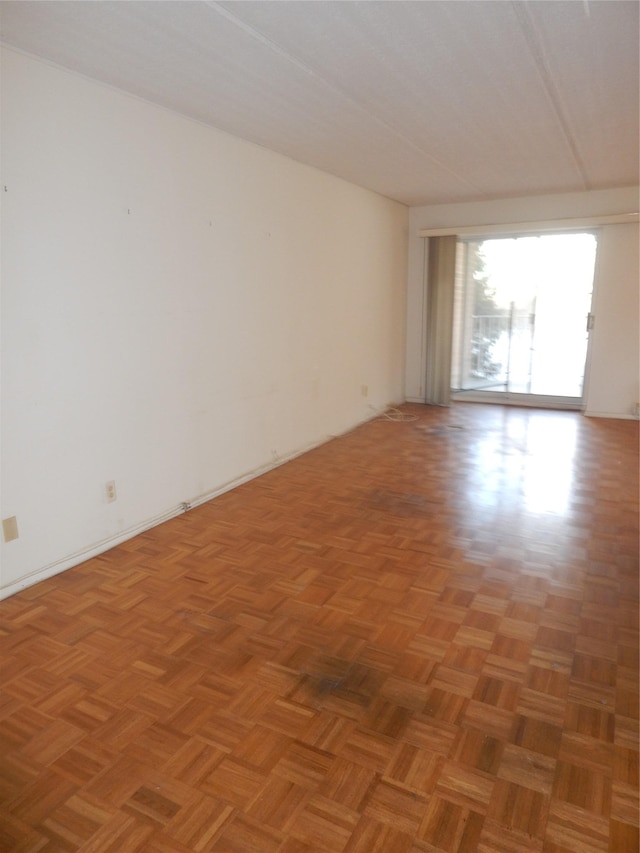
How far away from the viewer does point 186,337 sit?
326cm

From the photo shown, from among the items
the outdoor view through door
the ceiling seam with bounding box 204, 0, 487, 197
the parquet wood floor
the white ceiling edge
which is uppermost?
the ceiling seam with bounding box 204, 0, 487, 197

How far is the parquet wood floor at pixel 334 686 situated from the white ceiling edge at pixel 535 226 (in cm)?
349

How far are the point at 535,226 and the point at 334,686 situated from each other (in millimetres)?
5421

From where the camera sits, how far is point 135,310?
2900 mm

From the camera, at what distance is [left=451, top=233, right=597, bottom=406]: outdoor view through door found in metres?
6.04

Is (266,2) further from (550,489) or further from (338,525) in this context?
(550,489)

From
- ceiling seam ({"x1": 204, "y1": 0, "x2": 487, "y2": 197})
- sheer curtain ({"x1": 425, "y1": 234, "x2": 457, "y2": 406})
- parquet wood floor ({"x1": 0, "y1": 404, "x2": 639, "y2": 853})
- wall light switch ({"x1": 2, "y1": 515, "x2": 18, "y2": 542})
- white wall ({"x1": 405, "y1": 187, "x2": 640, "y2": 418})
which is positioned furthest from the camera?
sheer curtain ({"x1": 425, "y1": 234, "x2": 457, "y2": 406})

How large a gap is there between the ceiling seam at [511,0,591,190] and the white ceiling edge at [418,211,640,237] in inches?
68.2

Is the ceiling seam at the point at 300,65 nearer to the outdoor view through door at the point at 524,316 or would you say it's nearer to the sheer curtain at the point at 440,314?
the sheer curtain at the point at 440,314

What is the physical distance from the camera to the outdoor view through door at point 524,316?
19.8 feet

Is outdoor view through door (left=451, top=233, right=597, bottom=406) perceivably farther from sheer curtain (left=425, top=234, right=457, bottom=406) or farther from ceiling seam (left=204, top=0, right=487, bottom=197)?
ceiling seam (left=204, top=0, right=487, bottom=197)

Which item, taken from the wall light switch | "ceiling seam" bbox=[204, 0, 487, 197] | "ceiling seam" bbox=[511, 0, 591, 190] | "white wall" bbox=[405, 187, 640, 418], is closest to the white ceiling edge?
"white wall" bbox=[405, 187, 640, 418]

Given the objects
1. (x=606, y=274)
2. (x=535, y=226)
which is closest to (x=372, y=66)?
(x=535, y=226)

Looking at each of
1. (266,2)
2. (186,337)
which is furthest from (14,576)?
(266,2)
